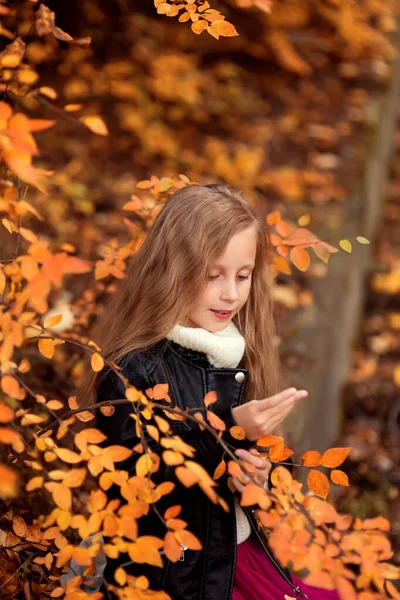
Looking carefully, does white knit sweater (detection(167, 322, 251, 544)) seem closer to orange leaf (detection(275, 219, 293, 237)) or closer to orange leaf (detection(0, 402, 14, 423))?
orange leaf (detection(275, 219, 293, 237))

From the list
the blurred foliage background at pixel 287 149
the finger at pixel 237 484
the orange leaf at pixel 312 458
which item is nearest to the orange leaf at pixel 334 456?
the orange leaf at pixel 312 458

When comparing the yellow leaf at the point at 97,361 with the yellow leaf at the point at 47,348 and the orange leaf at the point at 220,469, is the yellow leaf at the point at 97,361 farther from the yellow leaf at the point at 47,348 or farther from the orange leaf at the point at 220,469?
the orange leaf at the point at 220,469

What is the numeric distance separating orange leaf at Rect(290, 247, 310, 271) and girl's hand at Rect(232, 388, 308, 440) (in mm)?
812

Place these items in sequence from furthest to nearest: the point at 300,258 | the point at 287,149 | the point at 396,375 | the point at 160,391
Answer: the point at 287,149 < the point at 396,375 < the point at 300,258 < the point at 160,391

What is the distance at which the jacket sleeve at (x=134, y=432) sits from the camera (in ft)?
6.32

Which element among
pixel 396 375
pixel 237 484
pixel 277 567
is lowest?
pixel 396 375

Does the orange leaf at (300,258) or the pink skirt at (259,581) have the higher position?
the orange leaf at (300,258)

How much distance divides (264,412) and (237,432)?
112 mm

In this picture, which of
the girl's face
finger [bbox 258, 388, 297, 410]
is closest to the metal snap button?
the girl's face

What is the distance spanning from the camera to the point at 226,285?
7.20ft

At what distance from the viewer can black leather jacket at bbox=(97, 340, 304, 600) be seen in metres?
2.07

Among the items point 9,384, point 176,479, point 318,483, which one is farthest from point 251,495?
point 9,384

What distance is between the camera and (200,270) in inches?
86.0

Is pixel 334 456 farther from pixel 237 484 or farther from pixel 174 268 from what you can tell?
pixel 174 268
